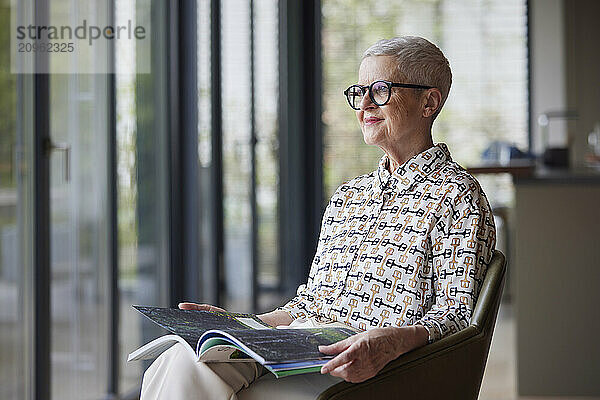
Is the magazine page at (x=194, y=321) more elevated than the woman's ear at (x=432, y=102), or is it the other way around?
the woman's ear at (x=432, y=102)

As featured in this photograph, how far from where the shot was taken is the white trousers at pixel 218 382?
5.16 feet

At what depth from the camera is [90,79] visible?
2.98 metres

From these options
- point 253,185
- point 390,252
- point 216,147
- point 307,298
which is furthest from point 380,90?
point 253,185

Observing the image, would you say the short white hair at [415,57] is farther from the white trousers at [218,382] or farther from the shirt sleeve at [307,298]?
the white trousers at [218,382]

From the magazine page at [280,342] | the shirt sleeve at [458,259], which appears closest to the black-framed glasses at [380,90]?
the shirt sleeve at [458,259]

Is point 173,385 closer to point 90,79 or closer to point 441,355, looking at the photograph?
point 441,355

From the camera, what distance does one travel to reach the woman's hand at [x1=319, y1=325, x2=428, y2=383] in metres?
1.46

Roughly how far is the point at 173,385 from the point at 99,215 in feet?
5.30

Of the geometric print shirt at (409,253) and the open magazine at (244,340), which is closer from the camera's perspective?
the open magazine at (244,340)

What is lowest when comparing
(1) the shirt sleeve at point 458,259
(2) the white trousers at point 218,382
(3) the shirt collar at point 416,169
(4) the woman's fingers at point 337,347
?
(2) the white trousers at point 218,382

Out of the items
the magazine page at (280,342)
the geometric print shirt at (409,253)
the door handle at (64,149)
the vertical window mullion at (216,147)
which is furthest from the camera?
the vertical window mullion at (216,147)

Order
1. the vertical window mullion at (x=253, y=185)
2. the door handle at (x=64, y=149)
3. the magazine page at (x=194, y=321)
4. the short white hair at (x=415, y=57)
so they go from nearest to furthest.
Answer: the magazine page at (x=194, y=321), the short white hair at (x=415, y=57), the door handle at (x=64, y=149), the vertical window mullion at (x=253, y=185)

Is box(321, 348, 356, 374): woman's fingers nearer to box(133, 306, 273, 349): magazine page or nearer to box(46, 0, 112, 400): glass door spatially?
box(133, 306, 273, 349): magazine page

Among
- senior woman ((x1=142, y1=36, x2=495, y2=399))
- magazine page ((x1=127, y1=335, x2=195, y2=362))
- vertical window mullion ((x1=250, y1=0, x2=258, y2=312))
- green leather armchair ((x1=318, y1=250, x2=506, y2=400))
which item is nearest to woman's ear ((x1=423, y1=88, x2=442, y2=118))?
senior woman ((x1=142, y1=36, x2=495, y2=399))
